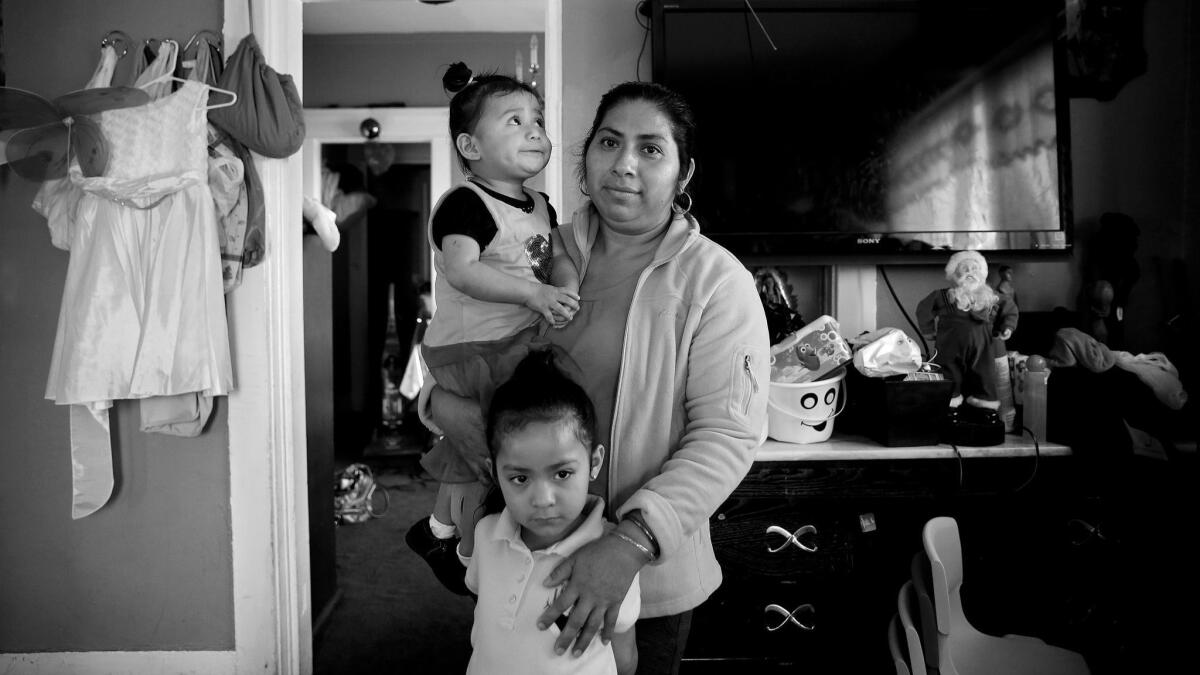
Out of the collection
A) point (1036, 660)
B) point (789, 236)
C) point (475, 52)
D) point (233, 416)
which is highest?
point (475, 52)

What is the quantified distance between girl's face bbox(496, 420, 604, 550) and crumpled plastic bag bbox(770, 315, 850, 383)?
100 centimetres

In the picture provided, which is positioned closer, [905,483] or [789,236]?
[905,483]

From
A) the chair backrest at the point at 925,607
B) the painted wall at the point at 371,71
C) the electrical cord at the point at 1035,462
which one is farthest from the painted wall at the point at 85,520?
the painted wall at the point at 371,71

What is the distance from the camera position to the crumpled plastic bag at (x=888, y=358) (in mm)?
1978

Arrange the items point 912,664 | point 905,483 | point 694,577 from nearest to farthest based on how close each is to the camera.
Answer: point 694,577 < point 912,664 < point 905,483

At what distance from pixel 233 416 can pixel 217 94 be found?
0.95 m

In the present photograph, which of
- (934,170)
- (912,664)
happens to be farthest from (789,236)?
(912,664)

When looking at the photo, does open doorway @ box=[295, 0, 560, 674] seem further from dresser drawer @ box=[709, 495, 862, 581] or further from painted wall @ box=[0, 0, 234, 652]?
dresser drawer @ box=[709, 495, 862, 581]

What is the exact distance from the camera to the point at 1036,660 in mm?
1721

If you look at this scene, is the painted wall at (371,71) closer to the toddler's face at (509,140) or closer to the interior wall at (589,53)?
the interior wall at (589,53)

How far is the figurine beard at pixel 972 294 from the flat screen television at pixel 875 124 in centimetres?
23

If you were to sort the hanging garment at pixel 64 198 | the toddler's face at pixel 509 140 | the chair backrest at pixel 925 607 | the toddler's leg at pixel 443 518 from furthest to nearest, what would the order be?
the hanging garment at pixel 64 198, the chair backrest at pixel 925 607, the toddler's leg at pixel 443 518, the toddler's face at pixel 509 140

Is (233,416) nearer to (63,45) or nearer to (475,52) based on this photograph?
(63,45)

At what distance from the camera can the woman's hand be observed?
0.98 meters
